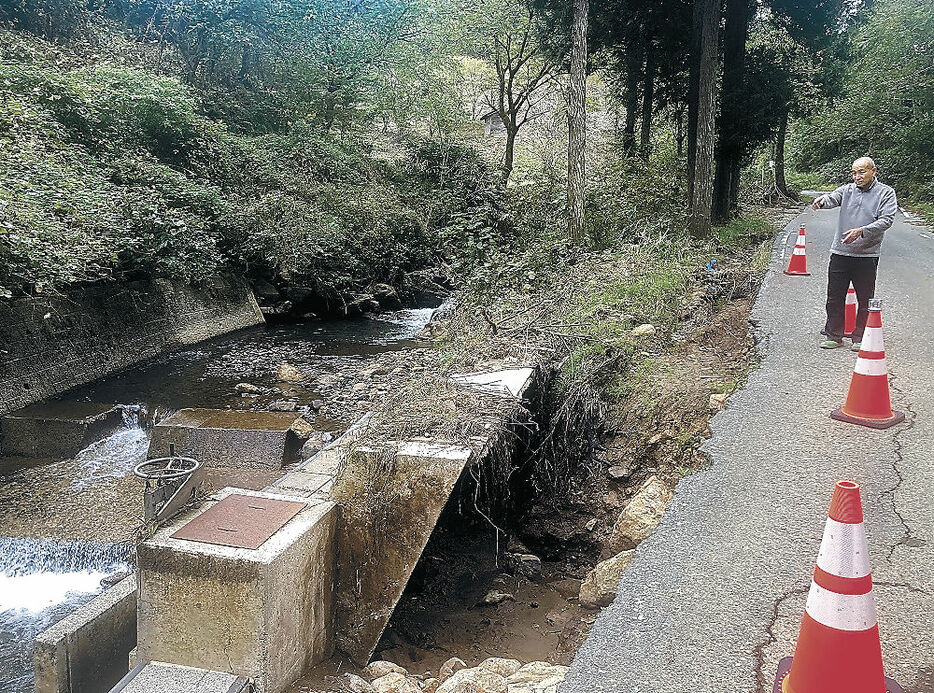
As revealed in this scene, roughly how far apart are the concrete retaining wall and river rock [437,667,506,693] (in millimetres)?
2495

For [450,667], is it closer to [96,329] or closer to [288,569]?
[288,569]

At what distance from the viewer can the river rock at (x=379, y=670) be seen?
153 inches

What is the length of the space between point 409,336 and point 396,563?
1075cm

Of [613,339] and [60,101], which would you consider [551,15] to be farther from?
[613,339]

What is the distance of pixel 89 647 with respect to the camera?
14.8 feet

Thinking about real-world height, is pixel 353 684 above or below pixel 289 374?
below

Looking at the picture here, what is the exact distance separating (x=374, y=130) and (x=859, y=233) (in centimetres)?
2135

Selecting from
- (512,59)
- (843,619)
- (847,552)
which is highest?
(512,59)

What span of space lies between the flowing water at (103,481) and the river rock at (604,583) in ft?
12.7


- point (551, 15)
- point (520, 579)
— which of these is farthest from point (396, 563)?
point (551, 15)

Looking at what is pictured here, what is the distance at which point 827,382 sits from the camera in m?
5.98

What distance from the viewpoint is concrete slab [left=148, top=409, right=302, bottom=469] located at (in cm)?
805

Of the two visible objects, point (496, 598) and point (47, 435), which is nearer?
point (496, 598)

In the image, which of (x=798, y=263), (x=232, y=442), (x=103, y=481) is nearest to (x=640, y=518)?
(x=232, y=442)
